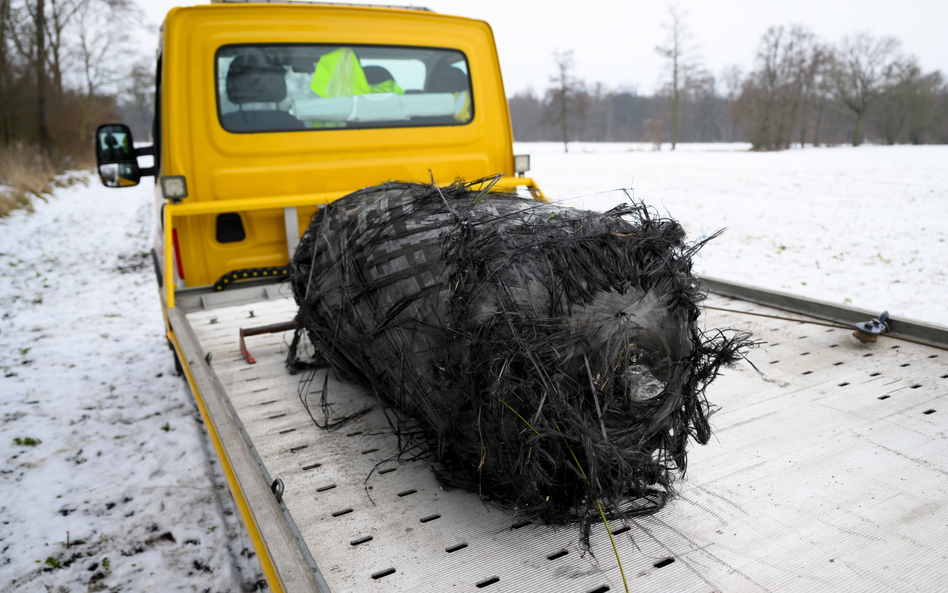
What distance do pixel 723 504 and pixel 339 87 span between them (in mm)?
3276

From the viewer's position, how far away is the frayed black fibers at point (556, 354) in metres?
1.46

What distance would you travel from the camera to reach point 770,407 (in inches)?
88.7

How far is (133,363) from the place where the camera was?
4938 millimetres

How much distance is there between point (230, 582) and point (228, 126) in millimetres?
2479

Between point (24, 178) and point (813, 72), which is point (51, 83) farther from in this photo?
point (813, 72)

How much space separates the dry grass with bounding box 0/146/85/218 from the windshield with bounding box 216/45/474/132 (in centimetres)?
1298

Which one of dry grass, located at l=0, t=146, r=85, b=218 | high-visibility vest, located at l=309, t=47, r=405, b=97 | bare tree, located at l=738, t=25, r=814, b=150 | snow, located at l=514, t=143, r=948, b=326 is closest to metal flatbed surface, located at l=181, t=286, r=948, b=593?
snow, located at l=514, t=143, r=948, b=326

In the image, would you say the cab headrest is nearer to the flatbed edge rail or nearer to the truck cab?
the truck cab

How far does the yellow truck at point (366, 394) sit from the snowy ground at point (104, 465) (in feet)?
2.31

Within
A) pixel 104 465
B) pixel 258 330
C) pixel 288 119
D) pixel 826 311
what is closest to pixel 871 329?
pixel 826 311

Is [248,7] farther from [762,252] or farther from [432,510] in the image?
[762,252]

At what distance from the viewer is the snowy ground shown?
2.47m

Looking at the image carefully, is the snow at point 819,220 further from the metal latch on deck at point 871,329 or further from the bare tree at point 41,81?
the bare tree at point 41,81

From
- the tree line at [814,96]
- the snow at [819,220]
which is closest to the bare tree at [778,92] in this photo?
the tree line at [814,96]
